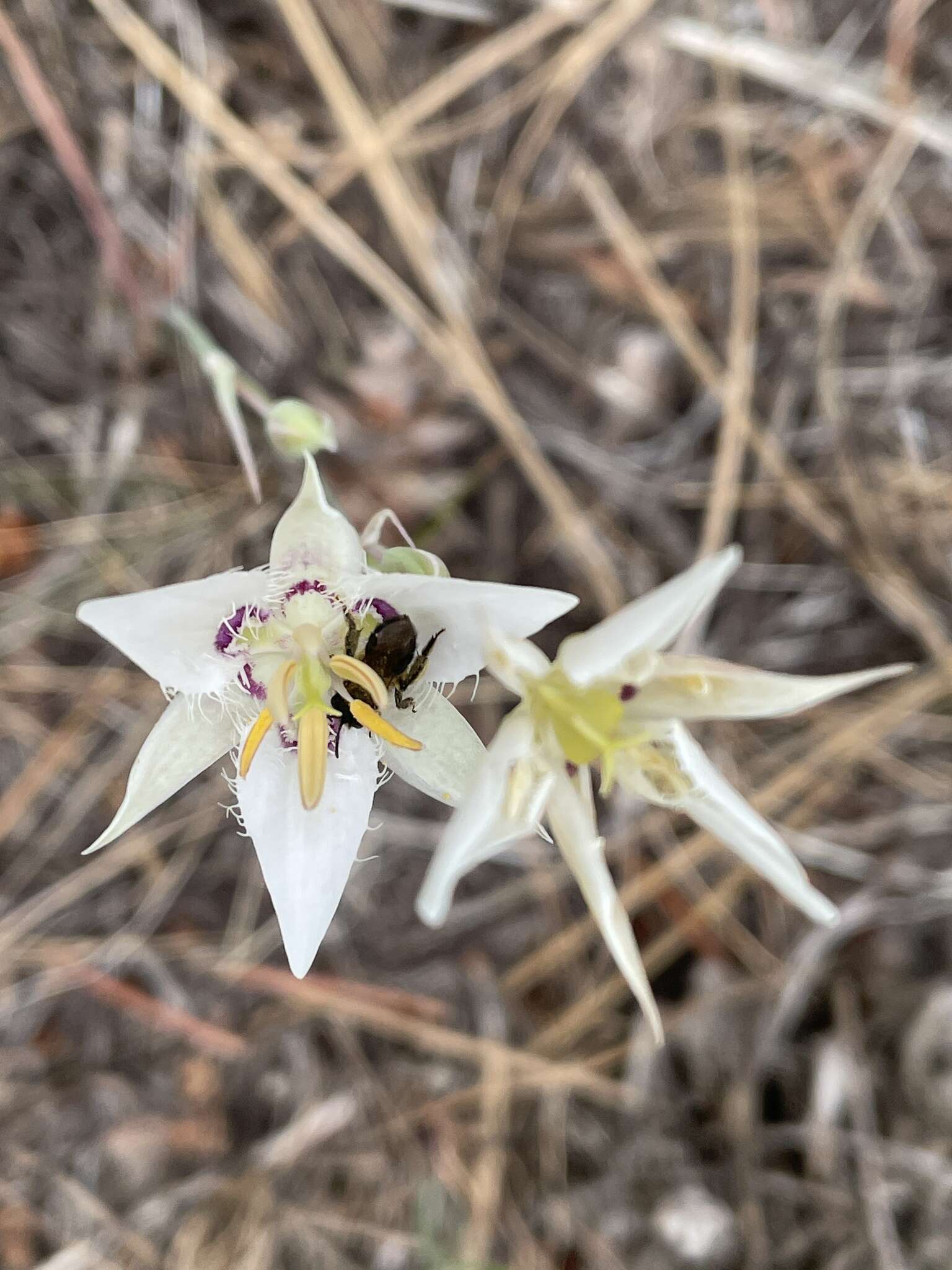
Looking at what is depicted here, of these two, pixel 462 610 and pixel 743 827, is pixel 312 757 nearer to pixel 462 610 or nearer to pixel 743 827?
pixel 462 610

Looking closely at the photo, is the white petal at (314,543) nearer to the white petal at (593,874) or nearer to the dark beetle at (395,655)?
the dark beetle at (395,655)

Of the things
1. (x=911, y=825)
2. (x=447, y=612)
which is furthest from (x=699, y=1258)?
(x=447, y=612)

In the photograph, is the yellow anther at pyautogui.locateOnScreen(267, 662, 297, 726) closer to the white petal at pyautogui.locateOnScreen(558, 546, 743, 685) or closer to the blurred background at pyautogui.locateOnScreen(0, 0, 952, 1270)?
the white petal at pyautogui.locateOnScreen(558, 546, 743, 685)

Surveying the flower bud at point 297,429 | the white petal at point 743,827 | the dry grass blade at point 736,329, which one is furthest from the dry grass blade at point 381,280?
the white petal at point 743,827

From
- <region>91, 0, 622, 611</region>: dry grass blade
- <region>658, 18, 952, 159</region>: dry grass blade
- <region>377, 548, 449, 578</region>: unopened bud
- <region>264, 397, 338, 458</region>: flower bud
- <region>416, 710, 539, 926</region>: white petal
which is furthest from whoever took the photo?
<region>658, 18, 952, 159</region>: dry grass blade

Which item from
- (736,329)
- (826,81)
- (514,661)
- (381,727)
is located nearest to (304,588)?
(381,727)

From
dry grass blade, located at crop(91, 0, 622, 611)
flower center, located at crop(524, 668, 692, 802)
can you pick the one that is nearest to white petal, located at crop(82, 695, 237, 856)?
flower center, located at crop(524, 668, 692, 802)
